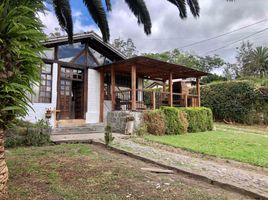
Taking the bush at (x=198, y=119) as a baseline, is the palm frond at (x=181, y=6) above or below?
above

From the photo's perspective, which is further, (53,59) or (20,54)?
(53,59)

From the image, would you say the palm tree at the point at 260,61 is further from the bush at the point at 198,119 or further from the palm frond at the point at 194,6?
the palm frond at the point at 194,6

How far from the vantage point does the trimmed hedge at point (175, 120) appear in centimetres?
1258

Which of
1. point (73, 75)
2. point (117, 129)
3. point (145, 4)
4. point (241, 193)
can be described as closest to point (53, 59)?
point (73, 75)

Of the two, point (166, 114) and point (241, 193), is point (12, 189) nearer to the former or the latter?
point (241, 193)

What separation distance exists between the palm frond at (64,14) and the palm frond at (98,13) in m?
0.62

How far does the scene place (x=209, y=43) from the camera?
39.0 m

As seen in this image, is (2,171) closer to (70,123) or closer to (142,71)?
(70,123)

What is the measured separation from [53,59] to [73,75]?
4.96 ft

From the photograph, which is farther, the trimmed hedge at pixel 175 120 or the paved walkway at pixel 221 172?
the trimmed hedge at pixel 175 120

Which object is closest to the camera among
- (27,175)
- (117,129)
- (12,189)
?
(12,189)

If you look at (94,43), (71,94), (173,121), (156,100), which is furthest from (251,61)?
(71,94)

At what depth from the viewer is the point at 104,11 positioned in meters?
7.04

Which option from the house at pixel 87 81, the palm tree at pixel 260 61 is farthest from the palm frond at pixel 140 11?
the palm tree at pixel 260 61
